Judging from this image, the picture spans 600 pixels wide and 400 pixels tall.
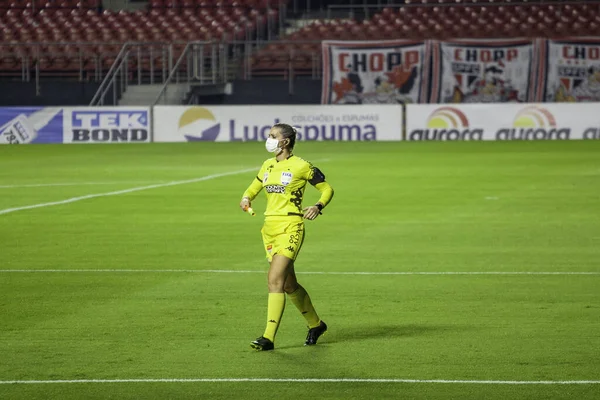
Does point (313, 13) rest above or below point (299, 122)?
above

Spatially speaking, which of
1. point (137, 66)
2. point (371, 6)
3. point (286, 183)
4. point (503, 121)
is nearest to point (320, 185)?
point (286, 183)

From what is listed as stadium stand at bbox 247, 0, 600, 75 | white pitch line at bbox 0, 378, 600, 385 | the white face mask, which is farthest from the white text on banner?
white pitch line at bbox 0, 378, 600, 385

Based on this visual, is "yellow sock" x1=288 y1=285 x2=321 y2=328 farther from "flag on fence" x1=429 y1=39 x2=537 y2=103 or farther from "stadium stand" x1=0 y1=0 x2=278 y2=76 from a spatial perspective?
"stadium stand" x1=0 y1=0 x2=278 y2=76

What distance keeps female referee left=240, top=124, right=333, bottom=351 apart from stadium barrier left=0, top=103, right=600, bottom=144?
108ft

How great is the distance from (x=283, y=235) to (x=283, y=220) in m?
0.12

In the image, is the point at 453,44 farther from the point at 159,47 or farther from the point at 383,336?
the point at 383,336

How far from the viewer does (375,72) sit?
44.7m

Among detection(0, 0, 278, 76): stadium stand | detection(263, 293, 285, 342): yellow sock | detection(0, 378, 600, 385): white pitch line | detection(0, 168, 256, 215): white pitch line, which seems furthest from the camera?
detection(0, 0, 278, 76): stadium stand

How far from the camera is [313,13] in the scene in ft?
171

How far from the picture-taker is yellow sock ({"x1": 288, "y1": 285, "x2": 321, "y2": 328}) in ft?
30.4

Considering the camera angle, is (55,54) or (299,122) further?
(55,54)

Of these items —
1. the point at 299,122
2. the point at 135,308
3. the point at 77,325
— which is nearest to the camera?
the point at 77,325

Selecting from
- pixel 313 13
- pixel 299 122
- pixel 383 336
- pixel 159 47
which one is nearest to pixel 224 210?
pixel 383 336

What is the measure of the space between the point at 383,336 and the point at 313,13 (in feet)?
142
